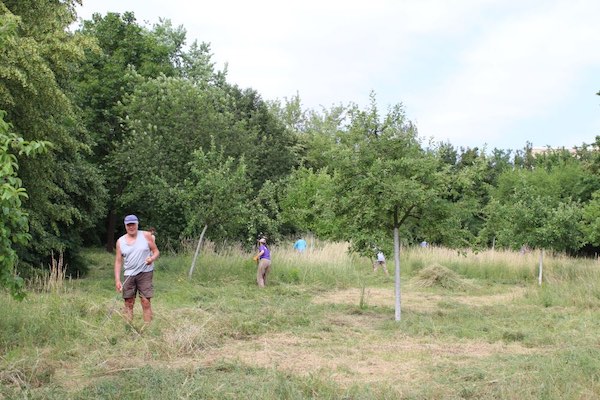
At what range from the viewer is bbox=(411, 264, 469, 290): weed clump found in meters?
17.9

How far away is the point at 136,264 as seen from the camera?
29.9 feet

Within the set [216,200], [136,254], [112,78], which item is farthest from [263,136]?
[136,254]

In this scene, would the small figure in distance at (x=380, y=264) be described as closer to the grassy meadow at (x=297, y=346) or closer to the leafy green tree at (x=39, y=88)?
the grassy meadow at (x=297, y=346)

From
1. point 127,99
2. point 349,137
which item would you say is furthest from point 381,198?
point 127,99

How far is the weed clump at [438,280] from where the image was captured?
58.8ft

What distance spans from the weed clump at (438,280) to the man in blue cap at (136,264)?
10.7 metres

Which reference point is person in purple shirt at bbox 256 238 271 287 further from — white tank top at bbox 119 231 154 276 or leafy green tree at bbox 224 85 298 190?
leafy green tree at bbox 224 85 298 190

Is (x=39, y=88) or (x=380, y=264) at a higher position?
(x=39, y=88)

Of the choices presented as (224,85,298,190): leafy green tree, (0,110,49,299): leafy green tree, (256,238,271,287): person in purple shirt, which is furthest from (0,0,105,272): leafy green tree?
(224,85,298,190): leafy green tree

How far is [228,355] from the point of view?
7.46 meters

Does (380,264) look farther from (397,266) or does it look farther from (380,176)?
(380,176)

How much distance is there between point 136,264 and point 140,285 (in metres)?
0.31

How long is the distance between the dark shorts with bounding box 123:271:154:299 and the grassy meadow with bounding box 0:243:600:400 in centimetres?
38

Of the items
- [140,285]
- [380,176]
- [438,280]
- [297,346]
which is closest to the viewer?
[297,346]
